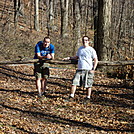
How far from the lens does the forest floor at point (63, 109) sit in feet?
18.7

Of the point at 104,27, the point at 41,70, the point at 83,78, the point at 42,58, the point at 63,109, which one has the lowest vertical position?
the point at 63,109

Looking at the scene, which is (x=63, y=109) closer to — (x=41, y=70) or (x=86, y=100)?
(x=86, y=100)

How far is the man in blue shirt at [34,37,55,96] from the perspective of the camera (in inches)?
294

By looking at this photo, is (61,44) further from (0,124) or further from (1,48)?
(0,124)

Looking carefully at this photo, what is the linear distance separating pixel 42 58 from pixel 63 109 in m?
1.65

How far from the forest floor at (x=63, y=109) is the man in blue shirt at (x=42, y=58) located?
515mm

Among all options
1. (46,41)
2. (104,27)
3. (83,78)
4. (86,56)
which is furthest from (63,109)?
(104,27)

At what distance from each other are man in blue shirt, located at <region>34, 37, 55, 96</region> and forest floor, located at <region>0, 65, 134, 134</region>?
0.51 m

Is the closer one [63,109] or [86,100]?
[63,109]

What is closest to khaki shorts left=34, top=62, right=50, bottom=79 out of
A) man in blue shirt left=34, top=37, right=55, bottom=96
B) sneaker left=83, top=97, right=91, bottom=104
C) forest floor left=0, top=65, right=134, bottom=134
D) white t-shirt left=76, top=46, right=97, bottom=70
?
man in blue shirt left=34, top=37, right=55, bottom=96

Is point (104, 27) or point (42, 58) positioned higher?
point (104, 27)

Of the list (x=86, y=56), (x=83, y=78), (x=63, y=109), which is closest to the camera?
(x=63, y=109)

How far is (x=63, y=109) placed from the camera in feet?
23.2

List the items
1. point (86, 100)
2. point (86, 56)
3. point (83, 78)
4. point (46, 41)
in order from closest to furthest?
point (86, 56) < point (46, 41) < point (83, 78) < point (86, 100)
